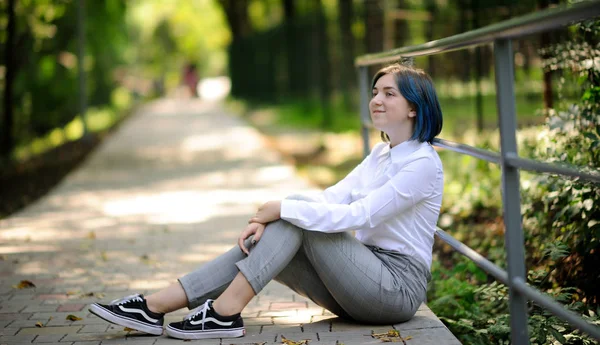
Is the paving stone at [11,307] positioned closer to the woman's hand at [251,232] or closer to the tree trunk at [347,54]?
the woman's hand at [251,232]

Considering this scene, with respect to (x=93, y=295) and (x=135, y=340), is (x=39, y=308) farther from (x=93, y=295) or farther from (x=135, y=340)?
(x=135, y=340)

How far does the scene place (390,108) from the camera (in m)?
3.63

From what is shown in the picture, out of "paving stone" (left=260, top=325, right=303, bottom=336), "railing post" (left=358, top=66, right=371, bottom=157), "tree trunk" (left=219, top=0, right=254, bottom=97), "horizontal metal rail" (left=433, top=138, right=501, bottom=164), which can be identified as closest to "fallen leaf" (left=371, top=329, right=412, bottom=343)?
"paving stone" (left=260, top=325, right=303, bottom=336)

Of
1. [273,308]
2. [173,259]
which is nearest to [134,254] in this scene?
[173,259]

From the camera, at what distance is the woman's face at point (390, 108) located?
3615 mm

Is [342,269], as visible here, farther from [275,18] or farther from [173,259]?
[275,18]

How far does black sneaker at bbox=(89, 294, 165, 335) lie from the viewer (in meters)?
3.58

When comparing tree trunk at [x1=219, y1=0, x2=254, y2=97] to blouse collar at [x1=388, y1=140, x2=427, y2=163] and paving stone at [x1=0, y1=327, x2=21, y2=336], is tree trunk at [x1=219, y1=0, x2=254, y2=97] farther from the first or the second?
blouse collar at [x1=388, y1=140, x2=427, y2=163]

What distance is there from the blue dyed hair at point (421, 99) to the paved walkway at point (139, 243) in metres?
0.89

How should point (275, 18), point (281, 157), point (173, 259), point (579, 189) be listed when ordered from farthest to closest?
point (275, 18), point (281, 157), point (173, 259), point (579, 189)

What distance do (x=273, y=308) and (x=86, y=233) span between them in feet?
10.0

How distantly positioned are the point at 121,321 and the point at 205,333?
382 mm

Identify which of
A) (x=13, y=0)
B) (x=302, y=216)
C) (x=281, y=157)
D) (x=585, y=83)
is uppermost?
(x=13, y=0)

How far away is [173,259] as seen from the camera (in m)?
5.80
